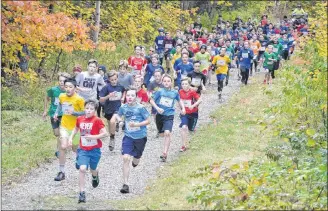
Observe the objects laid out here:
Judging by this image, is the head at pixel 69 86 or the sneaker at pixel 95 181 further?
the head at pixel 69 86

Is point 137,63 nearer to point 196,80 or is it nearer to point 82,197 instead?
point 196,80

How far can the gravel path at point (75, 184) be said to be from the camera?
972 cm

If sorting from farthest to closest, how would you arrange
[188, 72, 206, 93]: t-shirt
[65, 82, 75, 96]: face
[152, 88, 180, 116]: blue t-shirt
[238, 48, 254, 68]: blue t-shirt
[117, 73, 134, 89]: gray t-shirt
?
1. [238, 48, 254, 68]: blue t-shirt
2. [188, 72, 206, 93]: t-shirt
3. [117, 73, 134, 89]: gray t-shirt
4. [152, 88, 180, 116]: blue t-shirt
5. [65, 82, 75, 96]: face

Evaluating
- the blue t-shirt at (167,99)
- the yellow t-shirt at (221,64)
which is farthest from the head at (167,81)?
the yellow t-shirt at (221,64)

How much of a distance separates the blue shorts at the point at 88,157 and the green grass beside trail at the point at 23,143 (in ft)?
6.50

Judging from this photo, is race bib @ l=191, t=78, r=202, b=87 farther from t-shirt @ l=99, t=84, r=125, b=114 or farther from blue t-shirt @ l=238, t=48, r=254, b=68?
blue t-shirt @ l=238, t=48, r=254, b=68

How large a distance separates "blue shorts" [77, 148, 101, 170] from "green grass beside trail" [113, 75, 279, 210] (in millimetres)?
727

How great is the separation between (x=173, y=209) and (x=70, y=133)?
2.70m

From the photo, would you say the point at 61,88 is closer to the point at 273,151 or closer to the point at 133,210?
the point at 133,210

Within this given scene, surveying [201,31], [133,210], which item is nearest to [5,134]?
[133,210]

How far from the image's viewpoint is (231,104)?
20172 mm

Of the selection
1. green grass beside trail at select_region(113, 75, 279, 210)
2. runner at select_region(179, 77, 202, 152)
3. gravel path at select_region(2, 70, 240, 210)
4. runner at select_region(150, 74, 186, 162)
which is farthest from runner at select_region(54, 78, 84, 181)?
runner at select_region(179, 77, 202, 152)

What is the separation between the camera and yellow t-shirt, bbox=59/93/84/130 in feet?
35.7

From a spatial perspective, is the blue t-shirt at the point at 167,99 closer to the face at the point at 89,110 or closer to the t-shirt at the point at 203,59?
the face at the point at 89,110
